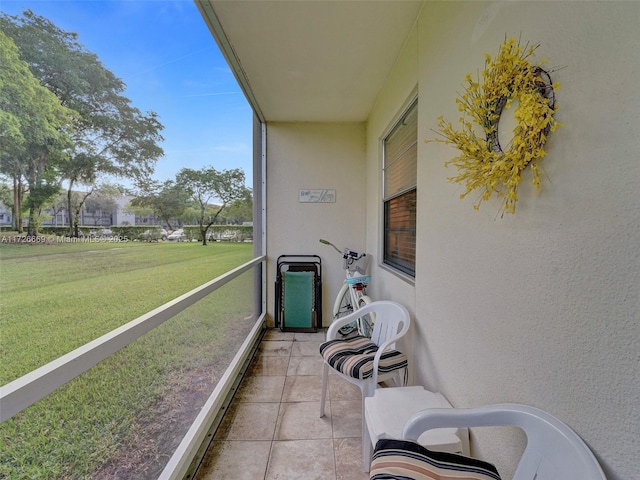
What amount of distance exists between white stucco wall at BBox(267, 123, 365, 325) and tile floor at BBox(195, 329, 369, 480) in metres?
1.67

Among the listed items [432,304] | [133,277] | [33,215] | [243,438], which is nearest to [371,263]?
[432,304]

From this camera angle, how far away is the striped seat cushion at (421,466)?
0.89 m

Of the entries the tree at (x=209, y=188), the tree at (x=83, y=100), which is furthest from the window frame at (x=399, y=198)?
the tree at (x=83, y=100)

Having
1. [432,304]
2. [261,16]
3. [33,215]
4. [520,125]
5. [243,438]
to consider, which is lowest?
[243,438]

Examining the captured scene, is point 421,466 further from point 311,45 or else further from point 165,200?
point 311,45

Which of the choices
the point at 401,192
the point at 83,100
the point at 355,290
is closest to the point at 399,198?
the point at 401,192

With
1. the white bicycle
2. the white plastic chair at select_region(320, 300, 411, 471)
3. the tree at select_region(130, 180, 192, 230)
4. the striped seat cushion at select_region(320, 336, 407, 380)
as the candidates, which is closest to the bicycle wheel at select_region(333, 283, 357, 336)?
the white bicycle

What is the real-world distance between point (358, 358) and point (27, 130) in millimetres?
1747

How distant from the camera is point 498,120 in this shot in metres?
1.00

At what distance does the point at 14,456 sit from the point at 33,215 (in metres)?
0.57

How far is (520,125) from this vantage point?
2.77ft

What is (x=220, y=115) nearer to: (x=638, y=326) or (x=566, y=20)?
(x=566, y=20)

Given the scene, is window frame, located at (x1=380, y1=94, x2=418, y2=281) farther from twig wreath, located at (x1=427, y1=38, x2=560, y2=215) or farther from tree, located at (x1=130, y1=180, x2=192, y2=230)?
tree, located at (x1=130, y1=180, x2=192, y2=230)

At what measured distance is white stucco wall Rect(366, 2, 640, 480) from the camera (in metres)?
0.62
